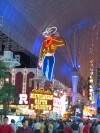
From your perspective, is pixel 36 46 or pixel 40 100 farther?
pixel 36 46

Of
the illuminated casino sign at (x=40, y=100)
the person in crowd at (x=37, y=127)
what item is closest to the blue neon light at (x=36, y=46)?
the illuminated casino sign at (x=40, y=100)

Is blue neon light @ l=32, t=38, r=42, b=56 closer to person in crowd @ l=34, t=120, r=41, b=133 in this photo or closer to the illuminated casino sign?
the illuminated casino sign

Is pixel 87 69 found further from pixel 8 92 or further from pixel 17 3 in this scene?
pixel 8 92

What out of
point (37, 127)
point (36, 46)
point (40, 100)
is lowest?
point (37, 127)

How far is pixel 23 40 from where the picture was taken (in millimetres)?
53406

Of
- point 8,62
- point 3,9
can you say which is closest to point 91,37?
point 3,9

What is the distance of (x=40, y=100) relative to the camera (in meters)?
32.1

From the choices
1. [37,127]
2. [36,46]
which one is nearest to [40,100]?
[37,127]

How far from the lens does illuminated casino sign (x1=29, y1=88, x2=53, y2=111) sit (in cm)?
3169

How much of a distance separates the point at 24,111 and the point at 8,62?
38.2ft

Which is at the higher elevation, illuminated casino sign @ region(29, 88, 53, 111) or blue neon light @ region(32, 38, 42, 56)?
blue neon light @ region(32, 38, 42, 56)

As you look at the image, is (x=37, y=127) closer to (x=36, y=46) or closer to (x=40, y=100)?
(x=40, y=100)

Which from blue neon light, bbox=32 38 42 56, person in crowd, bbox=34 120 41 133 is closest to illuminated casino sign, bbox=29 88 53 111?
person in crowd, bbox=34 120 41 133

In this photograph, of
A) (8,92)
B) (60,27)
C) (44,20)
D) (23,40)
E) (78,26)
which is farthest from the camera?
(78,26)
